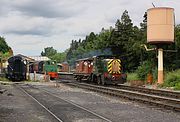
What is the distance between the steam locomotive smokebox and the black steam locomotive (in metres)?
16.5

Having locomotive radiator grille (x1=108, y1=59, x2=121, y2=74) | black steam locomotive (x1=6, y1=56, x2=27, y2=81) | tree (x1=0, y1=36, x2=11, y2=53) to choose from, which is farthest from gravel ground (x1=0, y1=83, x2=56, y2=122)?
tree (x1=0, y1=36, x2=11, y2=53)

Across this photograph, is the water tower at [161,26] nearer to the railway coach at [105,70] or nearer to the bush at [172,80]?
the bush at [172,80]

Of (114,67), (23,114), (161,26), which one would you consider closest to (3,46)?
(114,67)

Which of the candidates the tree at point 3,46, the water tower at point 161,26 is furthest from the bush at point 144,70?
the tree at point 3,46

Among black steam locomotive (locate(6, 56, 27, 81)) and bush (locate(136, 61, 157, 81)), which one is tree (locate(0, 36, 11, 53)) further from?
bush (locate(136, 61, 157, 81))

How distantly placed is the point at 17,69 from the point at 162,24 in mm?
18177

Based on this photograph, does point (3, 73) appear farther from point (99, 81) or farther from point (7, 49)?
point (7, 49)

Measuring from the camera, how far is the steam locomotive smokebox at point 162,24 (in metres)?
34.7

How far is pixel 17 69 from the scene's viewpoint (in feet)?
144

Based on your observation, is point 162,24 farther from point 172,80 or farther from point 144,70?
point 144,70

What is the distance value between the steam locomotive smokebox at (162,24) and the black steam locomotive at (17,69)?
1650cm

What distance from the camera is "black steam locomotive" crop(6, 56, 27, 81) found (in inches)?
1727

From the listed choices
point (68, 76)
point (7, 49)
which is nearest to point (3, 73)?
point (68, 76)

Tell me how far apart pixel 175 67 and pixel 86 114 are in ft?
90.7
